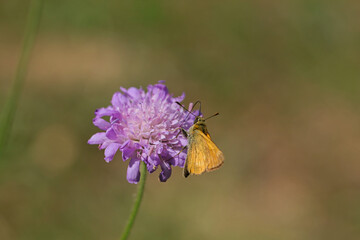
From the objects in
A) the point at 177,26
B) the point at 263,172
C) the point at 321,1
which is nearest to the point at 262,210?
the point at 263,172

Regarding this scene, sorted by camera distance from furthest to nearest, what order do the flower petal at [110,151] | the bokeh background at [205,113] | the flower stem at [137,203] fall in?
the bokeh background at [205,113] < the flower petal at [110,151] < the flower stem at [137,203]

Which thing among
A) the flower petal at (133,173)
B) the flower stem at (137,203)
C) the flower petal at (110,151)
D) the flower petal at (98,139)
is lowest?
the flower stem at (137,203)

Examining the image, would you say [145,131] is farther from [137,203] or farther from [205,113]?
[205,113]

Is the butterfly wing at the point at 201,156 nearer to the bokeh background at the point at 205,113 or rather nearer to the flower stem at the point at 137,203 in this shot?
the flower stem at the point at 137,203

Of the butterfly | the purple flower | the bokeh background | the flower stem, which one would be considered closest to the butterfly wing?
the butterfly

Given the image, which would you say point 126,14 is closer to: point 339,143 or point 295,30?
point 295,30

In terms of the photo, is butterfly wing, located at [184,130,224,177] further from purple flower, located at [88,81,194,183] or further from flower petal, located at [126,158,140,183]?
flower petal, located at [126,158,140,183]

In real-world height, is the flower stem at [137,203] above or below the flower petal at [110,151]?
below

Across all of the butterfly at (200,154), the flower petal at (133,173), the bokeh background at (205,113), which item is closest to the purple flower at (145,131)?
the flower petal at (133,173)
